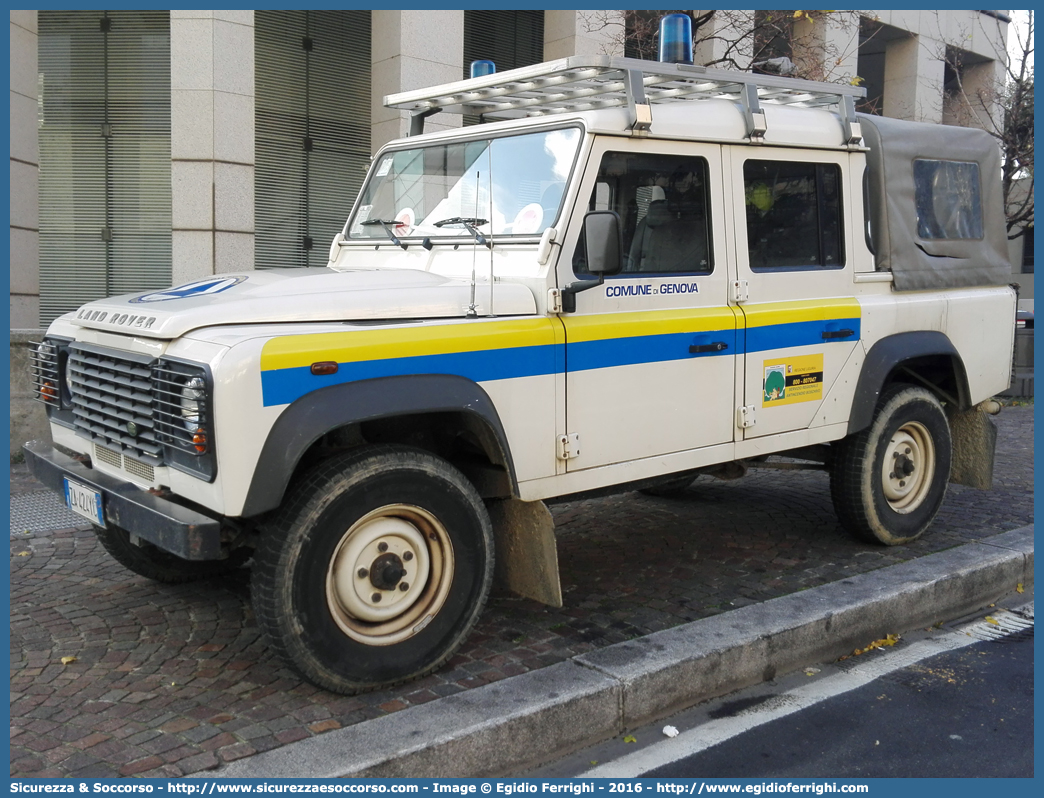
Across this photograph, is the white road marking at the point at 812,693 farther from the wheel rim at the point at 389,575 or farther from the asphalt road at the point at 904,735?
the wheel rim at the point at 389,575

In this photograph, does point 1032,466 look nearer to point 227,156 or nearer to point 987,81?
point 227,156

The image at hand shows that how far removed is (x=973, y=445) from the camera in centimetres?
678

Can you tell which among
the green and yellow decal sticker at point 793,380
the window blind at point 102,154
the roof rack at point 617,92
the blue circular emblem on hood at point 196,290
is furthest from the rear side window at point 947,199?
the window blind at point 102,154

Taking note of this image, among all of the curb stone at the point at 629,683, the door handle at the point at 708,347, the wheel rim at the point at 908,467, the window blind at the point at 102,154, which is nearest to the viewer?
the curb stone at the point at 629,683

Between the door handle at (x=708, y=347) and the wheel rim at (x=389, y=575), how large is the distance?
1.62m

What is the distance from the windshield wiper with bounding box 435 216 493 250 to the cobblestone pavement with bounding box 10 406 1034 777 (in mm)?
1852

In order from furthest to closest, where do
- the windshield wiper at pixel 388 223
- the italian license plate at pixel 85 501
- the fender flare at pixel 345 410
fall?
the windshield wiper at pixel 388 223 → the italian license plate at pixel 85 501 → the fender flare at pixel 345 410

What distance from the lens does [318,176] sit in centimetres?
1316

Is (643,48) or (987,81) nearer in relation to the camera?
(643,48)

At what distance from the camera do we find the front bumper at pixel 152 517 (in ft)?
12.0

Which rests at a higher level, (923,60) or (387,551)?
(923,60)

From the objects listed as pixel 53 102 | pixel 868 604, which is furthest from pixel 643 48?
pixel 868 604

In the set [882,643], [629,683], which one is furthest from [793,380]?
[629,683]

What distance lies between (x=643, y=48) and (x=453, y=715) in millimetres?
9474
